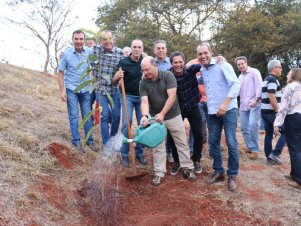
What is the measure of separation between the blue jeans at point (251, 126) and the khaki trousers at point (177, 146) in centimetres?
177

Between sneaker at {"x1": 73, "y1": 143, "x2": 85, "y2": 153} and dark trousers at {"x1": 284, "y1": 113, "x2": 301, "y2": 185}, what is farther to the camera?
sneaker at {"x1": 73, "y1": 143, "x2": 85, "y2": 153}

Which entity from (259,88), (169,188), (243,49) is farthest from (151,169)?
(243,49)

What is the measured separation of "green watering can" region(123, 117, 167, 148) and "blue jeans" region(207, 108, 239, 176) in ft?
2.38

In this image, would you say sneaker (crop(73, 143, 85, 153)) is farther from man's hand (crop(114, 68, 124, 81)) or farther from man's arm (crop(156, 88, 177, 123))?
man's arm (crop(156, 88, 177, 123))

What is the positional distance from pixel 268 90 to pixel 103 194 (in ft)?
9.24

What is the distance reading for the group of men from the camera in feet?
12.4

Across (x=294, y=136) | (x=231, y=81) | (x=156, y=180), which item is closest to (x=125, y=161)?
(x=156, y=180)

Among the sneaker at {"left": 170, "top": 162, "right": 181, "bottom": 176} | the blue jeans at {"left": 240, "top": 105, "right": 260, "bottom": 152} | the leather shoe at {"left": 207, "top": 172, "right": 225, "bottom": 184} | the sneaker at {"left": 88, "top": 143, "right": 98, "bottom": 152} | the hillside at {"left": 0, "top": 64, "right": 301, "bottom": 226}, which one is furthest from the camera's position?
the blue jeans at {"left": 240, "top": 105, "right": 260, "bottom": 152}

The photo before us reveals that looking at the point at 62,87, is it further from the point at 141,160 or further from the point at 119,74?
the point at 141,160

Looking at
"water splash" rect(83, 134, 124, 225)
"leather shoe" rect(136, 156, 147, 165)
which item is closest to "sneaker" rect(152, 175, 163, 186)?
"water splash" rect(83, 134, 124, 225)

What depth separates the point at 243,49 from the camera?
12.9 meters

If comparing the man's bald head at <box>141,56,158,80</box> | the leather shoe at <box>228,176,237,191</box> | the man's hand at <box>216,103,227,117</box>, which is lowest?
the leather shoe at <box>228,176,237,191</box>

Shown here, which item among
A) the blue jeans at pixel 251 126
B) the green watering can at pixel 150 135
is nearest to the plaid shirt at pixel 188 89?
the green watering can at pixel 150 135

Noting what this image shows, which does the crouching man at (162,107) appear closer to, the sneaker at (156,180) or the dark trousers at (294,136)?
the sneaker at (156,180)
